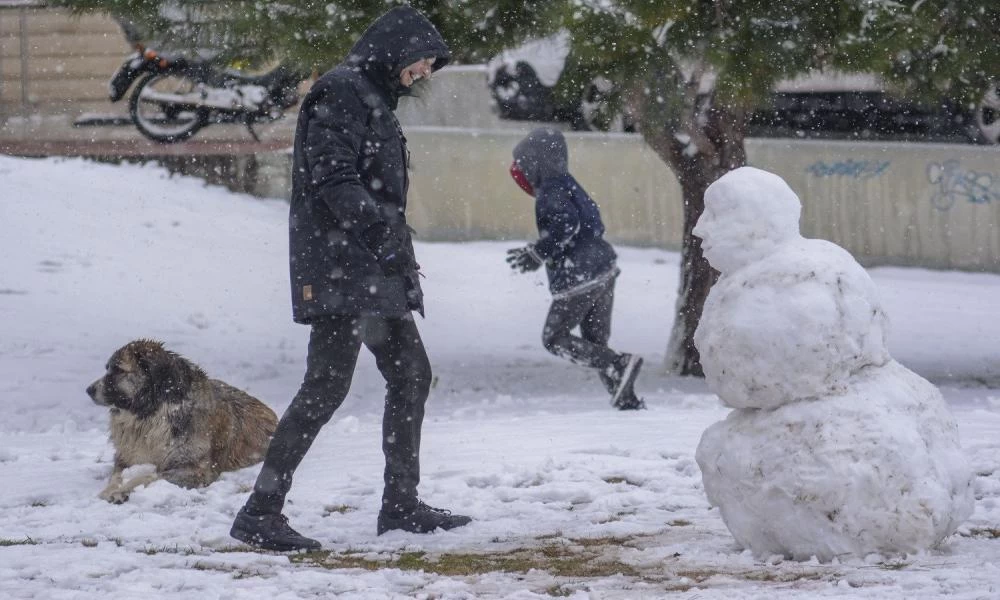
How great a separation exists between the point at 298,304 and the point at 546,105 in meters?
10.7

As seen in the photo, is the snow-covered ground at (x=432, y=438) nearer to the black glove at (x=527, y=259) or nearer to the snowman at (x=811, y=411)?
the snowman at (x=811, y=411)

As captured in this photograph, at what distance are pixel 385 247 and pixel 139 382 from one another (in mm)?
1798

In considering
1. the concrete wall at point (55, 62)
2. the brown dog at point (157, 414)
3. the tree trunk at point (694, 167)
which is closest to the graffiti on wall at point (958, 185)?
the tree trunk at point (694, 167)

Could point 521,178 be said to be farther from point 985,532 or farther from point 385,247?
point 985,532

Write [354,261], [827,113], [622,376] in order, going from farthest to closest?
[827,113], [622,376], [354,261]

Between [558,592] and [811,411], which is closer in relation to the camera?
[558,592]

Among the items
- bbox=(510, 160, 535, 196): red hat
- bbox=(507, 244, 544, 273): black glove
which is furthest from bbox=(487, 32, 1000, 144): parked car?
bbox=(507, 244, 544, 273): black glove

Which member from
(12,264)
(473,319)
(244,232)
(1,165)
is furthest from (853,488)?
(1,165)

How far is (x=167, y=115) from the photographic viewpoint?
1597cm

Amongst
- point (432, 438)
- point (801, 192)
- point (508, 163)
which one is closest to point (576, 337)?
point (432, 438)

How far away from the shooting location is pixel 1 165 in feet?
51.1

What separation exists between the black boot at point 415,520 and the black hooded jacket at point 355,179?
694mm

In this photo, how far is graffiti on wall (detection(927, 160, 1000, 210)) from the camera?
13.7 meters

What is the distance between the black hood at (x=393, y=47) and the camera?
170 inches
